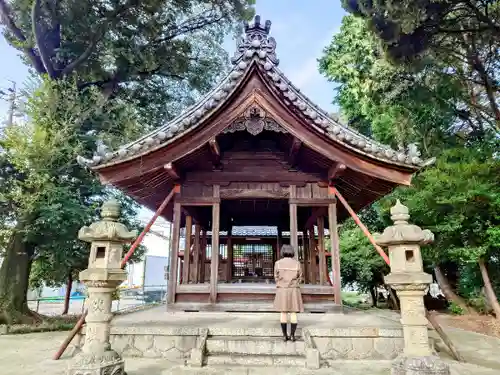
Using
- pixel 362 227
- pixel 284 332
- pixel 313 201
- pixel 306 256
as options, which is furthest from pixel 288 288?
pixel 306 256

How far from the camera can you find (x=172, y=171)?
22.7ft

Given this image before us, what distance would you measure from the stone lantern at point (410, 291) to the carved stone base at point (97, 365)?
3.59 meters

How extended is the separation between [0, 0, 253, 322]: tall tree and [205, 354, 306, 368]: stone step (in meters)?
6.89

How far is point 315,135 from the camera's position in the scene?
670 cm

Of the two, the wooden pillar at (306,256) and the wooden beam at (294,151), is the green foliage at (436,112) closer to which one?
the wooden pillar at (306,256)

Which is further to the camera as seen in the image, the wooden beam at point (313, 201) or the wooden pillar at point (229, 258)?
the wooden pillar at point (229, 258)

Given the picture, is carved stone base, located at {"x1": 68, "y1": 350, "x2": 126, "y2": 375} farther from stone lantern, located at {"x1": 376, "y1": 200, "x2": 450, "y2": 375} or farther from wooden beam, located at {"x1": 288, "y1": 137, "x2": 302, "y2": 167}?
wooden beam, located at {"x1": 288, "y1": 137, "x2": 302, "y2": 167}

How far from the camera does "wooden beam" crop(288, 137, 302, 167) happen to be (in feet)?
22.4

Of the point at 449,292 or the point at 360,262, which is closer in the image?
the point at 449,292

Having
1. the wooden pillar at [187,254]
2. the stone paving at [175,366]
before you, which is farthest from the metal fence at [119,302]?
the stone paving at [175,366]

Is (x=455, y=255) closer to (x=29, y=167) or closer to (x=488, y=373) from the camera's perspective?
(x=488, y=373)

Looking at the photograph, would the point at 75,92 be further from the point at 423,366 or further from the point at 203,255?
the point at 423,366

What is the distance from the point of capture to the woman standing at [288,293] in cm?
507

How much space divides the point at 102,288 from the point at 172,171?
3071 millimetres
